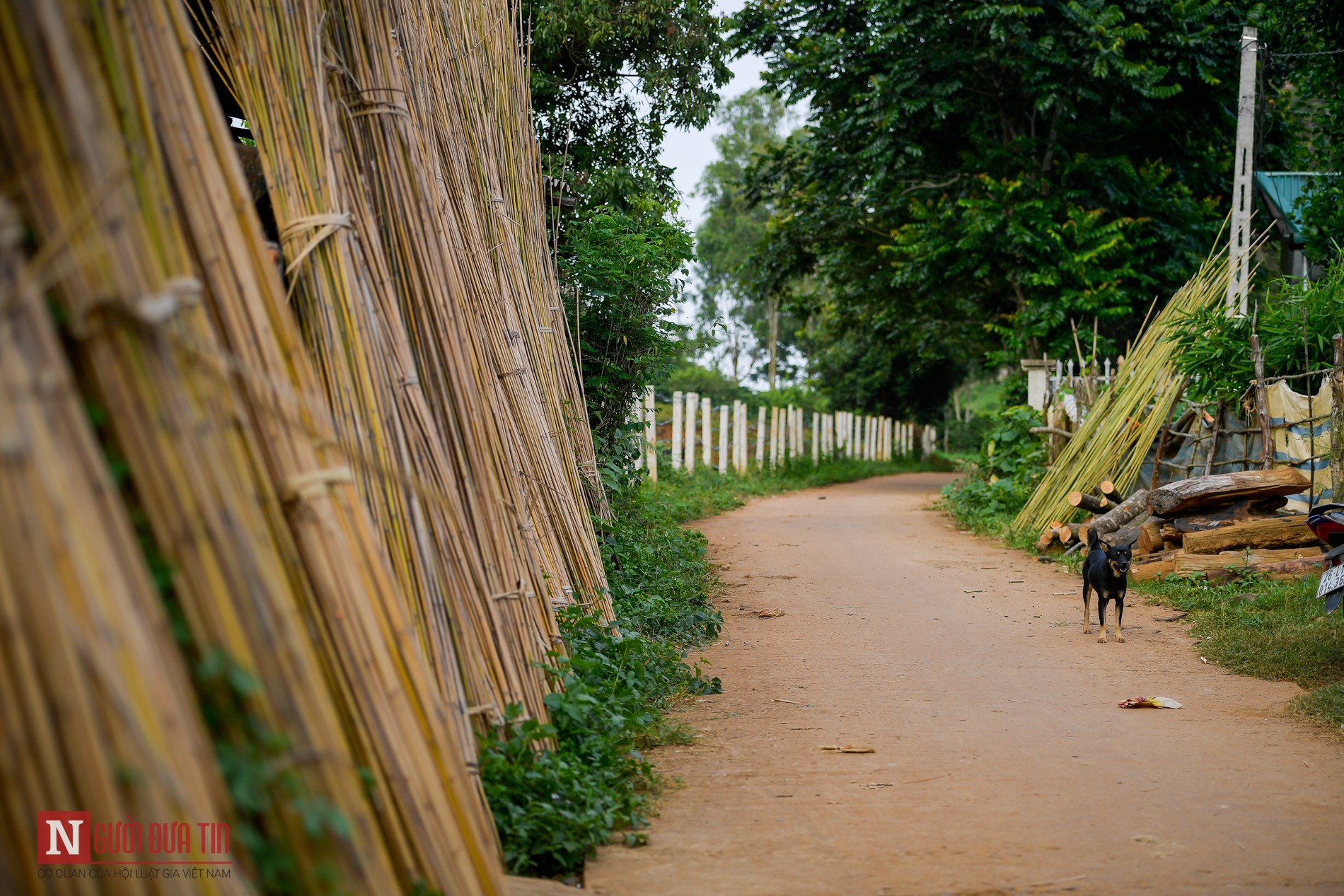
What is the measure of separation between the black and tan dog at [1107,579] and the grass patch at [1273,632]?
1.74 ft

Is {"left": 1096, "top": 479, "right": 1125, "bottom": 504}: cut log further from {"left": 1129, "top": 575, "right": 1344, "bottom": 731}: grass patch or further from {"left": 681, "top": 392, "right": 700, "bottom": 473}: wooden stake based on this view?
{"left": 681, "top": 392, "right": 700, "bottom": 473}: wooden stake

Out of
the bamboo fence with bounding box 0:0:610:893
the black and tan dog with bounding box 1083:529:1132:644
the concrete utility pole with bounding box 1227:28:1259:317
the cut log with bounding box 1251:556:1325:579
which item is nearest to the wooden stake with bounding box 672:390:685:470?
the concrete utility pole with bounding box 1227:28:1259:317

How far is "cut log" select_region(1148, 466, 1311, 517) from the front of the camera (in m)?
8.27

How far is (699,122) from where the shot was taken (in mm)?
13609

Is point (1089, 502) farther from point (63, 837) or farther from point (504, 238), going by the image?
point (63, 837)

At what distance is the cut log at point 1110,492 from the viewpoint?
10391mm

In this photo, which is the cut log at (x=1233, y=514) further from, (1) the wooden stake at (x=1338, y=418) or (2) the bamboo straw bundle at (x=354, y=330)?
(2) the bamboo straw bundle at (x=354, y=330)

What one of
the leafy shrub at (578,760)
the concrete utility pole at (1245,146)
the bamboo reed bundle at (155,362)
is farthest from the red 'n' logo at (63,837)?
the concrete utility pole at (1245,146)

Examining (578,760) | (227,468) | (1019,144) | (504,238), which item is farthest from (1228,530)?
(1019,144)

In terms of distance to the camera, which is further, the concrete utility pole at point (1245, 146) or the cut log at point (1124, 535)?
the concrete utility pole at point (1245, 146)

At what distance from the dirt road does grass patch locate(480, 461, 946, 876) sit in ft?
0.42

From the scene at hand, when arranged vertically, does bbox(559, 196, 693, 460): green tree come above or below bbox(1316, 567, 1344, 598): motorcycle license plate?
above

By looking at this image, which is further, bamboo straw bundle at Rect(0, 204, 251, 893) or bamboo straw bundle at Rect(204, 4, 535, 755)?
bamboo straw bundle at Rect(204, 4, 535, 755)

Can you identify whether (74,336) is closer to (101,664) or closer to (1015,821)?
(101,664)
